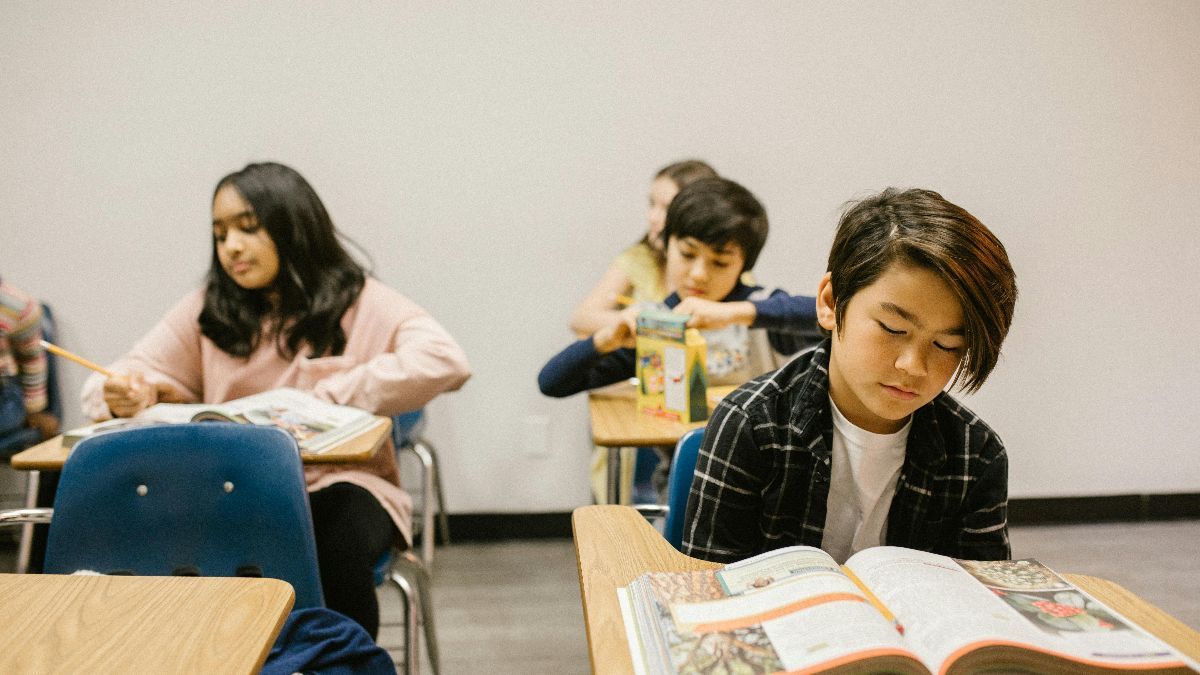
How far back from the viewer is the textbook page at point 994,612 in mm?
704

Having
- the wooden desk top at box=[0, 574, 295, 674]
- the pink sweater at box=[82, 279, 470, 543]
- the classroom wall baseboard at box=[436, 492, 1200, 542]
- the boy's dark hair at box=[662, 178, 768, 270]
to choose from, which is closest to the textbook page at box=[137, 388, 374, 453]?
the pink sweater at box=[82, 279, 470, 543]

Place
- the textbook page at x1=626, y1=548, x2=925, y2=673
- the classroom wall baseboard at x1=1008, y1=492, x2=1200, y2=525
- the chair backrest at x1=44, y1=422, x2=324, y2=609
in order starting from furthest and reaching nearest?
the classroom wall baseboard at x1=1008, y1=492, x2=1200, y2=525 < the chair backrest at x1=44, y1=422, x2=324, y2=609 < the textbook page at x1=626, y1=548, x2=925, y2=673

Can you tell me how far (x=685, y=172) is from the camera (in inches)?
103

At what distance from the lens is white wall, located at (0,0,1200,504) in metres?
2.74

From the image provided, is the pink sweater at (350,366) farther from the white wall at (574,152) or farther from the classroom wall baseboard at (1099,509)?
the classroom wall baseboard at (1099,509)

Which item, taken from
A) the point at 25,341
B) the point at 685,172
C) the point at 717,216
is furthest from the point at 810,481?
the point at 25,341

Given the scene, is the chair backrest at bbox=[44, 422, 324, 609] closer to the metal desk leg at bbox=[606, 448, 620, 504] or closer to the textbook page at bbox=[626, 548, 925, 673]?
the textbook page at bbox=[626, 548, 925, 673]

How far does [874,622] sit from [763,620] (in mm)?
97

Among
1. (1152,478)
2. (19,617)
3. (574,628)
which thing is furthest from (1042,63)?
(19,617)

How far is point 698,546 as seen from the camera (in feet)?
3.71

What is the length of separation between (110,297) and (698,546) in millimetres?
2522

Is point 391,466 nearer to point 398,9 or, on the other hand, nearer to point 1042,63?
point 398,9

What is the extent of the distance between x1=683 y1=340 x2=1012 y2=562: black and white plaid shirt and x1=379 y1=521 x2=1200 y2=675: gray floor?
1157 millimetres

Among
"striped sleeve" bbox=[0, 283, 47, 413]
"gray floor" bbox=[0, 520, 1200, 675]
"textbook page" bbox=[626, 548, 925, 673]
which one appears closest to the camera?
"textbook page" bbox=[626, 548, 925, 673]
